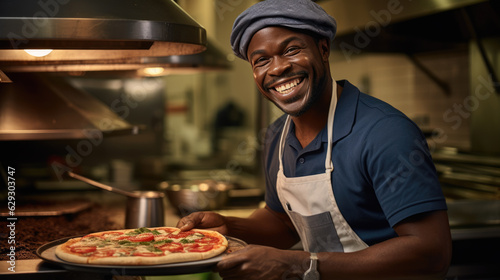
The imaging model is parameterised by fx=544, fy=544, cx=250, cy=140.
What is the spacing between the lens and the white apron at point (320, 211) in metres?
1.74

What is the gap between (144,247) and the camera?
166cm

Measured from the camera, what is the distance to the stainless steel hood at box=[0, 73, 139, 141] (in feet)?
7.52

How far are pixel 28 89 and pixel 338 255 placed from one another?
185 cm

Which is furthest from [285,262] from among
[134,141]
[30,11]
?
[134,141]

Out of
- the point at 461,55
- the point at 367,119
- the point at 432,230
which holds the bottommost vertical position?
the point at 432,230

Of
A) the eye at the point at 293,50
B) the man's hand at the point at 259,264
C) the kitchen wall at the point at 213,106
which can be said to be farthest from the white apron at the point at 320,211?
the kitchen wall at the point at 213,106

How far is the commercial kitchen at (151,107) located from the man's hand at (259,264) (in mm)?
132

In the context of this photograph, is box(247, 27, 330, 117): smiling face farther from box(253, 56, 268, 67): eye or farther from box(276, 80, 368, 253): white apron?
box(276, 80, 368, 253): white apron

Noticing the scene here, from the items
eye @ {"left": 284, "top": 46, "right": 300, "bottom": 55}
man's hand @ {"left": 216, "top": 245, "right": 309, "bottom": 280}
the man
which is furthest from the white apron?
man's hand @ {"left": 216, "top": 245, "right": 309, "bottom": 280}

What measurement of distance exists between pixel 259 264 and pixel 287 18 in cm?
75

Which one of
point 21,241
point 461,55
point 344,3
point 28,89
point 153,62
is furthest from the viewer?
point 461,55

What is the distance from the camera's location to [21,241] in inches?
79.6

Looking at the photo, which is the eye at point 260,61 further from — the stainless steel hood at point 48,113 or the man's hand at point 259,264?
the stainless steel hood at point 48,113

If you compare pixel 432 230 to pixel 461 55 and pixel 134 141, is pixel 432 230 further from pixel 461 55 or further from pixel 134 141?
pixel 134 141
